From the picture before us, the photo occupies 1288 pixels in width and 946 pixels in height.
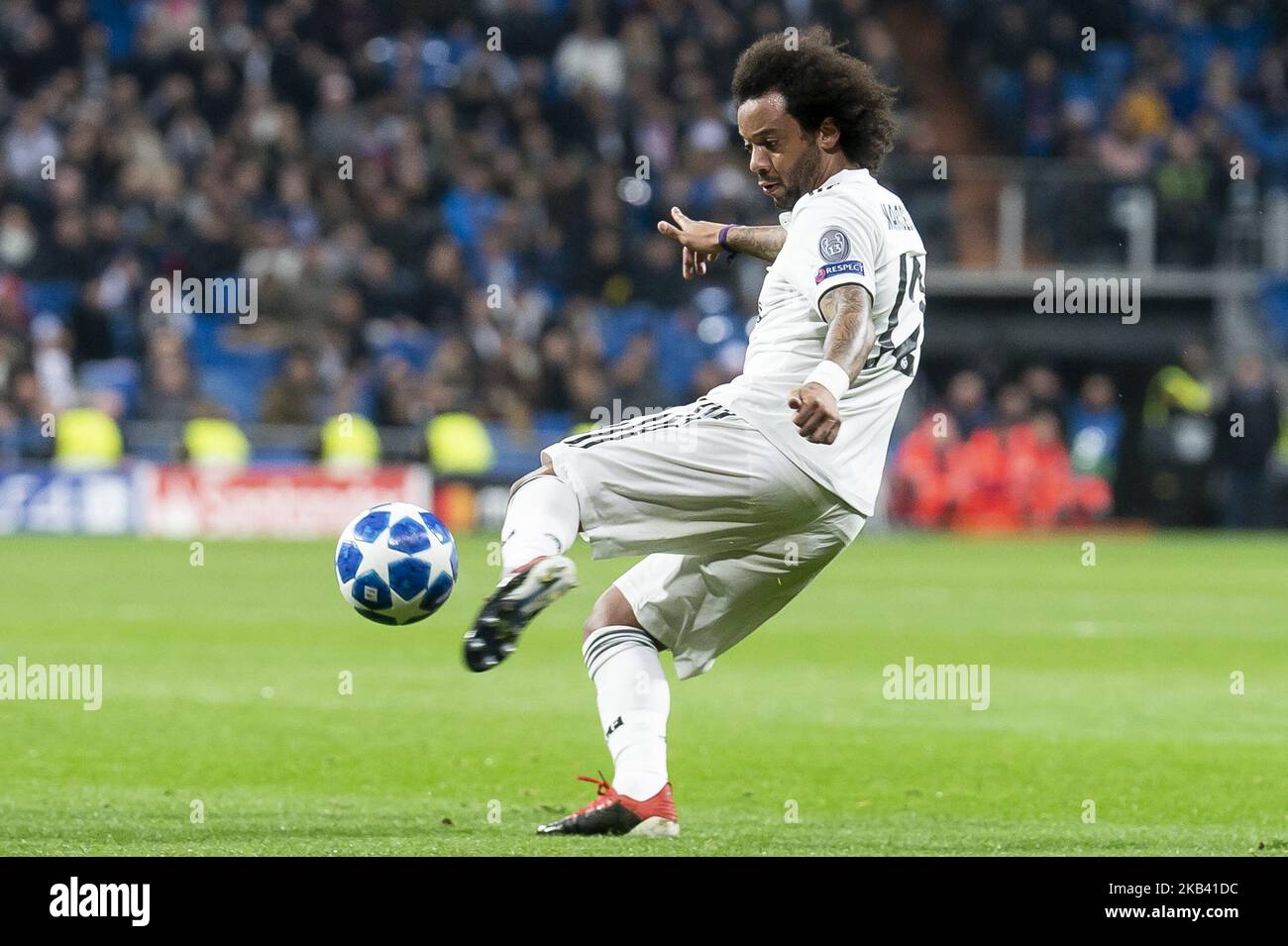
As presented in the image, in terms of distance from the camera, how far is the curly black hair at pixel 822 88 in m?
6.18

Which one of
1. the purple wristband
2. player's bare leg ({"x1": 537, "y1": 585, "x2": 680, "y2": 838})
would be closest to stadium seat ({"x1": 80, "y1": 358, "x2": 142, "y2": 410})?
the purple wristband

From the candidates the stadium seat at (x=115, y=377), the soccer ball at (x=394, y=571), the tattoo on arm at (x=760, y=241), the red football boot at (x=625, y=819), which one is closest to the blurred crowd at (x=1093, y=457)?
the stadium seat at (x=115, y=377)

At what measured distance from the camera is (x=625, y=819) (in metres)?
6.40

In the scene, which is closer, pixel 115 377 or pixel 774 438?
pixel 774 438

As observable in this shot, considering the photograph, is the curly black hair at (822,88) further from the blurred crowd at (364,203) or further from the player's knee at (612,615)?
the blurred crowd at (364,203)

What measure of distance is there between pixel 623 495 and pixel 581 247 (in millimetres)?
19295

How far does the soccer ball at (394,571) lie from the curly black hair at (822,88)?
155 centimetres

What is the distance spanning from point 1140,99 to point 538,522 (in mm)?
23649

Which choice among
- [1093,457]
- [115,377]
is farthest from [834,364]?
[1093,457]

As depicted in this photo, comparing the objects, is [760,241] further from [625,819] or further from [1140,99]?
[1140,99]

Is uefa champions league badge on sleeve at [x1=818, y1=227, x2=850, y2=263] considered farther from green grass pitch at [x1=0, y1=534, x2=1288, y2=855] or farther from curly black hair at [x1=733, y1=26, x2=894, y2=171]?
green grass pitch at [x1=0, y1=534, x2=1288, y2=855]
